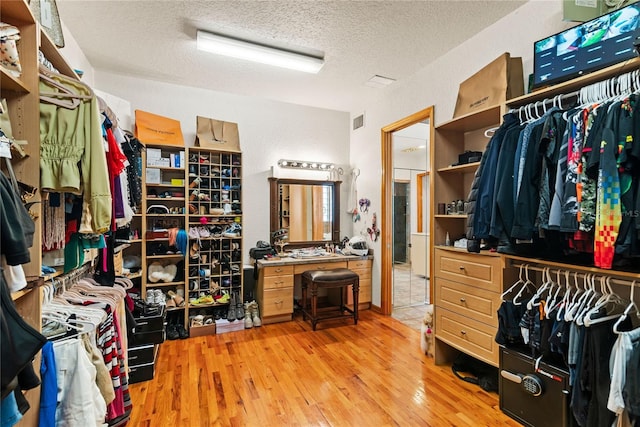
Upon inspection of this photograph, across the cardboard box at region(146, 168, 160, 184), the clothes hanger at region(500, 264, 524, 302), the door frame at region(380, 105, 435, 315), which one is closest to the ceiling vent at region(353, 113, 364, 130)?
the door frame at region(380, 105, 435, 315)

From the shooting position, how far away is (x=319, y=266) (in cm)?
376

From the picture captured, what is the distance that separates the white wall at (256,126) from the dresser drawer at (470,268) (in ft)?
7.04

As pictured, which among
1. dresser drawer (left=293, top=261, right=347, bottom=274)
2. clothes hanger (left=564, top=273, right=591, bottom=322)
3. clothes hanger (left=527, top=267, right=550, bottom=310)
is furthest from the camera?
dresser drawer (left=293, top=261, right=347, bottom=274)

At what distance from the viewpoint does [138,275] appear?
3111mm

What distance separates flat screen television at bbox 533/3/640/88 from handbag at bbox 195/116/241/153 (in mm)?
2952

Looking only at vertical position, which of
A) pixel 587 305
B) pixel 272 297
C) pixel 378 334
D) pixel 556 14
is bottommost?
pixel 378 334

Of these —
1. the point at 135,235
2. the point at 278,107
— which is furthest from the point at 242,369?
the point at 278,107

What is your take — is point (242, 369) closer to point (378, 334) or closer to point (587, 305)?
point (378, 334)

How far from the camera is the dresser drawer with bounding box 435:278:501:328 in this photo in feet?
7.00

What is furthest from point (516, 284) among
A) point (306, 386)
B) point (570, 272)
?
point (306, 386)

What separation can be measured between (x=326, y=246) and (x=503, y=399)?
2.68 metres

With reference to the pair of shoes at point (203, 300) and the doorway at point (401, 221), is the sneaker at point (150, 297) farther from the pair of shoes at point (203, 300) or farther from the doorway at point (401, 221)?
the doorway at point (401, 221)

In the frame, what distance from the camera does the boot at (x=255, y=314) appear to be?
351 centimetres

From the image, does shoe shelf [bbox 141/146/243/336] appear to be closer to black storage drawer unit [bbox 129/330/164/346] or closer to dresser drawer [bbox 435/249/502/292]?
black storage drawer unit [bbox 129/330/164/346]
